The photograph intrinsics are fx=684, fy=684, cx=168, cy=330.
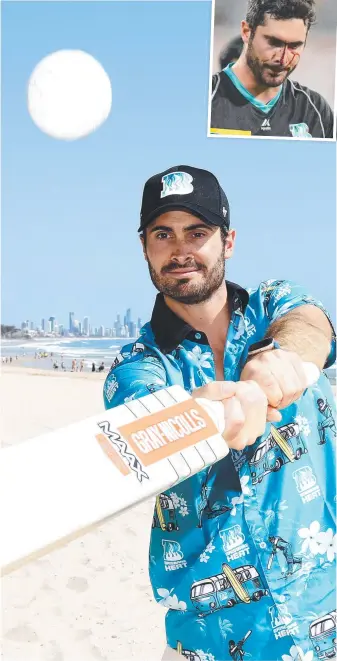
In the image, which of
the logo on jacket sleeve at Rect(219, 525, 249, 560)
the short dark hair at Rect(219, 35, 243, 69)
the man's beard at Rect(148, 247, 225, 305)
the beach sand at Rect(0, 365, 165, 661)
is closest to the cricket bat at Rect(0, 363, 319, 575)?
the logo on jacket sleeve at Rect(219, 525, 249, 560)

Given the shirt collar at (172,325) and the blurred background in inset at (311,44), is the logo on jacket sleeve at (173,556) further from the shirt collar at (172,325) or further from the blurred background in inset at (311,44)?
the blurred background in inset at (311,44)

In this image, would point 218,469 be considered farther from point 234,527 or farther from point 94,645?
point 94,645

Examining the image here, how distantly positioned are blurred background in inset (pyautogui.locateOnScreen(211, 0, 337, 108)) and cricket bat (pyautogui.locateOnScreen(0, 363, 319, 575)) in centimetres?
307

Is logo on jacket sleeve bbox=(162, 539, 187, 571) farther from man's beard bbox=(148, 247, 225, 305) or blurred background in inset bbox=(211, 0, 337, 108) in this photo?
blurred background in inset bbox=(211, 0, 337, 108)

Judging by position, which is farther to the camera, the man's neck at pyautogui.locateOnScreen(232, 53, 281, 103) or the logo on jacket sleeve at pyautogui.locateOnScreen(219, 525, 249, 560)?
the man's neck at pyautogui.locateOnScreen(232, 53, 281, 103)

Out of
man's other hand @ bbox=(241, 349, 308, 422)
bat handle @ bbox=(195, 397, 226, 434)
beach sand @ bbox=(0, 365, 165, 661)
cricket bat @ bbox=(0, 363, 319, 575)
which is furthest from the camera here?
beach sand @ bbox=(0, 365, 165, 661)

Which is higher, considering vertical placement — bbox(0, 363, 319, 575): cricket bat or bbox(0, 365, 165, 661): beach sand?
bbox(0, 363, 319, 575): cricket bat

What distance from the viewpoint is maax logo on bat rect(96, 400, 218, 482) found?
649 mm

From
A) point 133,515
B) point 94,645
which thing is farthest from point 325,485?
point 133,515

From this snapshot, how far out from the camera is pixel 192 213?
1.21m

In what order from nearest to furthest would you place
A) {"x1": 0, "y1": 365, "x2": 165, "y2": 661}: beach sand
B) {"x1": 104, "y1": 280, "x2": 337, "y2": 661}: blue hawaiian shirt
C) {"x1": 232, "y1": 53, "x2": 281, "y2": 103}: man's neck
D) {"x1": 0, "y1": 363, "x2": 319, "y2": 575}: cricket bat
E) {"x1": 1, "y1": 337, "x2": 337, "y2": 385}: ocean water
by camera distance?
{"x1": 0, "y1": 363, "x2": 319, "y2": 575}: cricket bat, {"x1": 104, "y1": 280, "x2": 337, "y2": 661}: blue hawaiian shirt, {"x1": 0, "y1": 365, "x2": 165, "y2": 661}: beach sand, {"x1": 232, "y1": 53, "x2": 281, "y2": 103}: man's neck, {"x1": 1, "y1": 337, "x2": 337, "y2": 385}: ocean water

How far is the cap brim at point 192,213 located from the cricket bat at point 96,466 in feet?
1.71

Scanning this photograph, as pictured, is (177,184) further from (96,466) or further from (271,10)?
(271,10)

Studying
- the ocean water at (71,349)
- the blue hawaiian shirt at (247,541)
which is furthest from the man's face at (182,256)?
the ocean water at (71,349)
